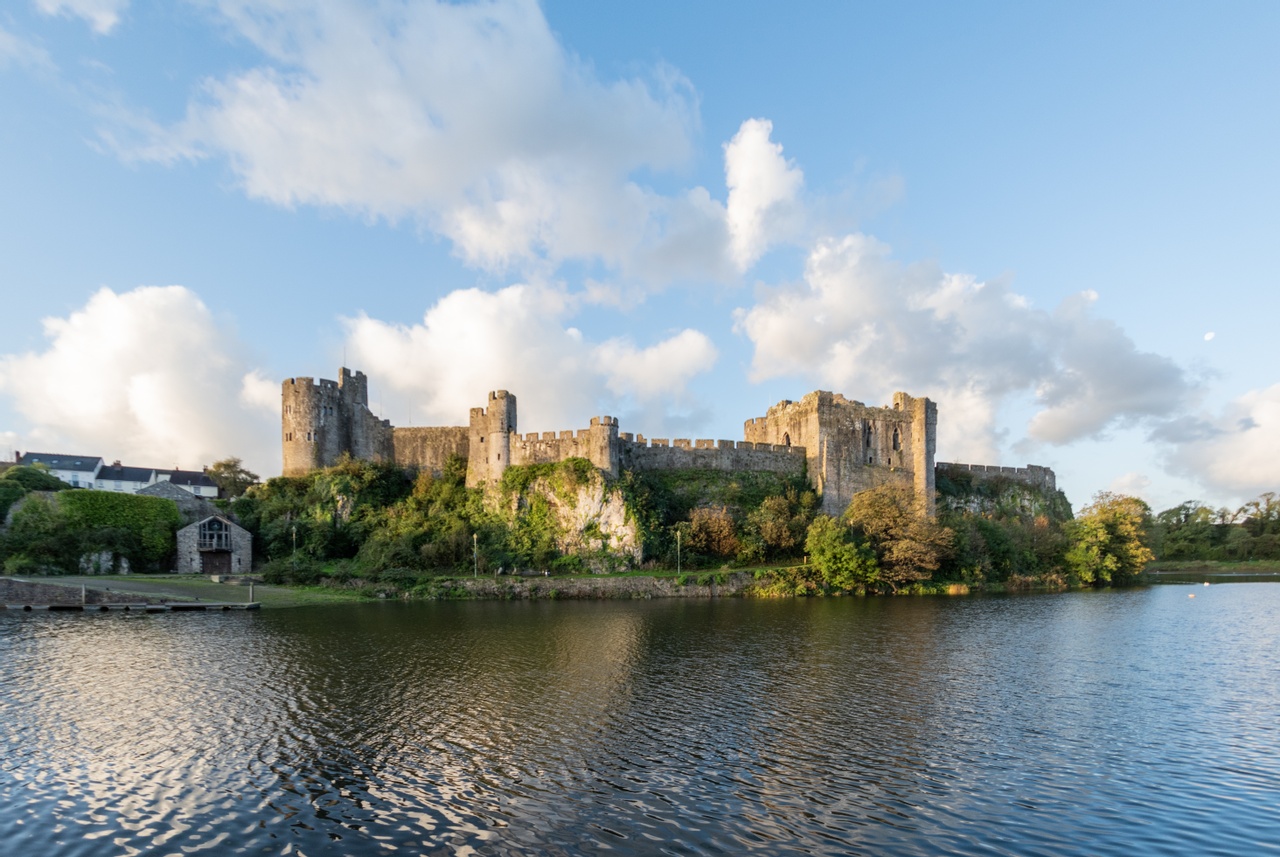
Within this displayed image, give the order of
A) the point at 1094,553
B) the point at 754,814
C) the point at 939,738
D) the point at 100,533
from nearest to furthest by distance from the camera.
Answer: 1. the point at 754,814
2. the point at 939,738
3. the point at 100,533
4. the point at 1094,553

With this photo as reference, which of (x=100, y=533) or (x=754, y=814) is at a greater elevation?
(x=100, y=533)

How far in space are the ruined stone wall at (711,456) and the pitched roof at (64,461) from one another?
2267 inches

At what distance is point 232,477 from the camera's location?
60594 millimetres

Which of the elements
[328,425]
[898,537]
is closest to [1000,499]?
[898,537]

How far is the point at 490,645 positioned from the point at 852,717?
1298 centimetres

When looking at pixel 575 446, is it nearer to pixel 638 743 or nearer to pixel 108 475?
pixel 638 743

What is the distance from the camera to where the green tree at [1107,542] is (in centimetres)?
4878

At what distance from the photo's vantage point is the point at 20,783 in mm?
11227

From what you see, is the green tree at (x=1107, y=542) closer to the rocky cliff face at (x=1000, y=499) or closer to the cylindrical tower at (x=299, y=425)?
the rocky cliff face at (x=1000, y=499)

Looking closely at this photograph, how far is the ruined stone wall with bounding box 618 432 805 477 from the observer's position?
50375 mm

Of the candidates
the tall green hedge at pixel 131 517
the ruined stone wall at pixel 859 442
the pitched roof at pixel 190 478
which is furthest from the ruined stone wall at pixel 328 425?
the ruined stone wall at pixel 859 442

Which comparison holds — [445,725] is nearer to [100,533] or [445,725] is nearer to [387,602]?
[387,602]

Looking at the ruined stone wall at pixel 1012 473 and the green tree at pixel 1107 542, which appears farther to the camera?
the ruined stone wall at pixel 1012 473

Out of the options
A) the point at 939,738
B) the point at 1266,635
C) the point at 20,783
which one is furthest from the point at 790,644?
the point at 20,783
